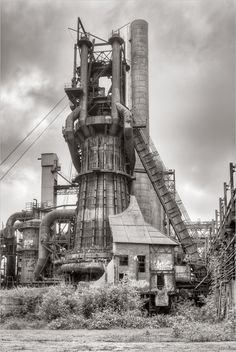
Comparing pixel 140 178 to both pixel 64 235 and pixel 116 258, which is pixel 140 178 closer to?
pixel 64 235

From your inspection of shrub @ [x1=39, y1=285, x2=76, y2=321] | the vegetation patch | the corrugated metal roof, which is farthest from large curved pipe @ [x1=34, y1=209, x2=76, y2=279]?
shrub @ [x1=39, y1=285, x2=76, y2=321]

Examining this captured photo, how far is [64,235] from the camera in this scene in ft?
167

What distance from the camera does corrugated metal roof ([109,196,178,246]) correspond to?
3550 cm

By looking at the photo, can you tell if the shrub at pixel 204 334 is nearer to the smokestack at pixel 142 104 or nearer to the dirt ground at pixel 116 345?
the dirt ground at pixel 116 345

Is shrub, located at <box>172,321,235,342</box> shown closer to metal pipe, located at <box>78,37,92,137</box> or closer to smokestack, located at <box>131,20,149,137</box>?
metal pipe, located at <box>78,37,92,137</box>

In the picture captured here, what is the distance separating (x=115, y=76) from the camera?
43531 millimetres

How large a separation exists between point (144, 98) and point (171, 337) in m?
35.8

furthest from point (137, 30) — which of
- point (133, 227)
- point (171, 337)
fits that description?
point (171, 337)

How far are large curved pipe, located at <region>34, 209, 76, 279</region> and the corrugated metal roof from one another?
39.5 feet

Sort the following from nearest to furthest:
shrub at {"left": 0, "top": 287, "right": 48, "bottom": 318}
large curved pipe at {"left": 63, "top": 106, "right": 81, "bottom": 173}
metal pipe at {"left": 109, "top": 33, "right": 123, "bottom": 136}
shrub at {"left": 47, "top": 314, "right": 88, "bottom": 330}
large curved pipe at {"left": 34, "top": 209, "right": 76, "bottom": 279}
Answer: shrub at {"left": 47, "top": 314, "right": 88, "bottom": 330}
shrub at {"left": 0, "top": 287, "right": 48, "bottom": 318}
metal pipe at {"left": 109, "top": 33, "right": 123, "bottom": 136}
large curved pipe at {"left": 63, "top": 106, "right": 81, "bottom": 173}
large curved pipe at {"left": 34, "top": 209, "right": 76, "bottom": 279}

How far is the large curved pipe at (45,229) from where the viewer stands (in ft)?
160

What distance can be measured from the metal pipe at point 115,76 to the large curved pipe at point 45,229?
1023 centimetres

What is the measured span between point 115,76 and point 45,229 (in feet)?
53.7

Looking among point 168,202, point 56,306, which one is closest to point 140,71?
point 168,202
